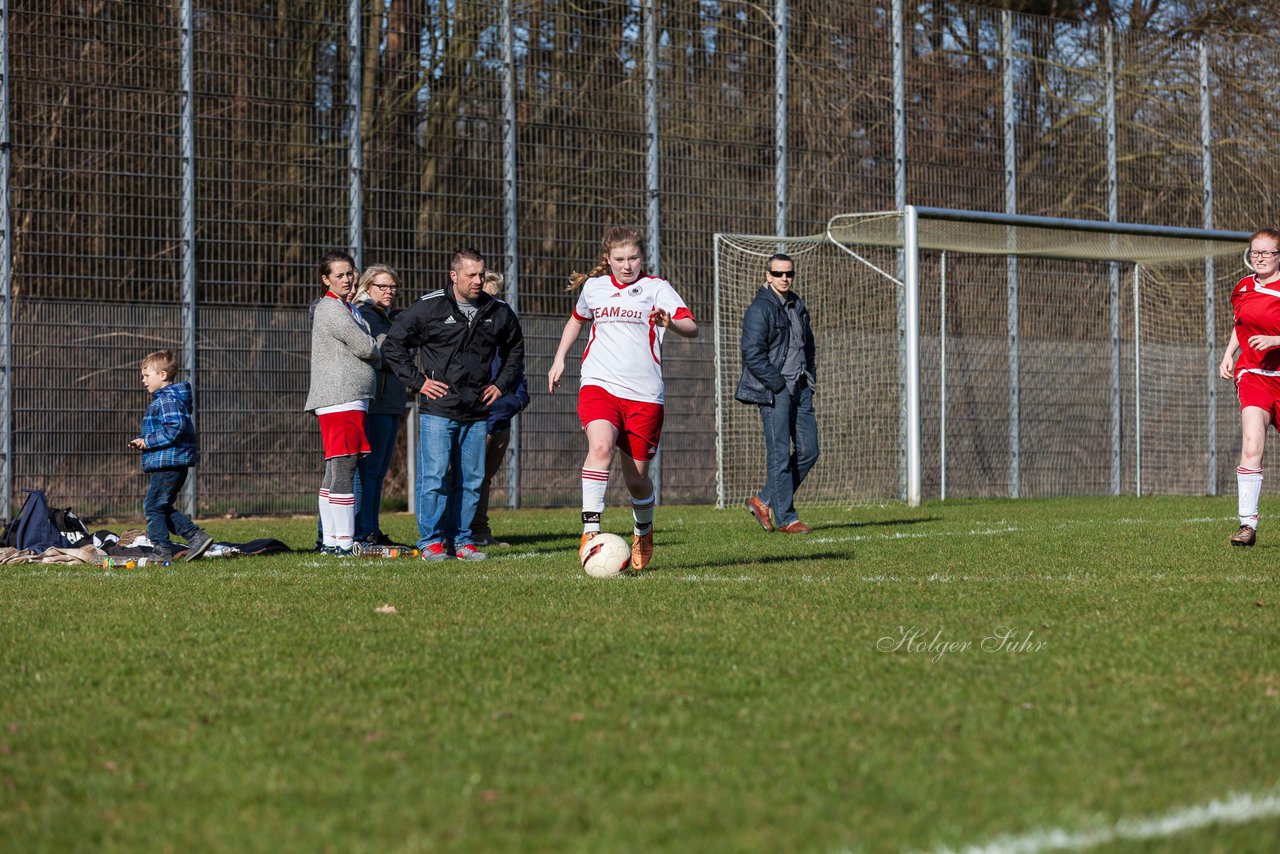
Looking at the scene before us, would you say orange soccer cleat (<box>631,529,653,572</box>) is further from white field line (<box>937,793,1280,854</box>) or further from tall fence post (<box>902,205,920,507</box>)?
tall fence post (<box>902,205,920,507</box>)

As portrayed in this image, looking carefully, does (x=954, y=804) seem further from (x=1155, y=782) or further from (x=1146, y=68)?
(x=1146, y=68)

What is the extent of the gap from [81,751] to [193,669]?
1077 mm

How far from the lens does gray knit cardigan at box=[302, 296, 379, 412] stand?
9.27 metres

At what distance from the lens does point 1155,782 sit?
3.28m

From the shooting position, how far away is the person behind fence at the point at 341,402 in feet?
30.4

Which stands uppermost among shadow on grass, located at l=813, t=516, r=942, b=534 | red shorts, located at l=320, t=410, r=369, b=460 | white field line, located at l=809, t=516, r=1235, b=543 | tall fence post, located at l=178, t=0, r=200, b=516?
tall fence post, located at l=178, t=0, r=200, b=516

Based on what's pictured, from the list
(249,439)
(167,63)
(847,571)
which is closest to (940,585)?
(847,571)

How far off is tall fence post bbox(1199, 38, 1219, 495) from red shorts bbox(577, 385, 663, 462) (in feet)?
44.6

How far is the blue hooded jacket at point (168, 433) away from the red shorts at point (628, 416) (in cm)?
252

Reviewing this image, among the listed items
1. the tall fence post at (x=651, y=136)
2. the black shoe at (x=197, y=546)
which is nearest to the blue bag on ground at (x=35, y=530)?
the black shoe at (x=197, y=546)

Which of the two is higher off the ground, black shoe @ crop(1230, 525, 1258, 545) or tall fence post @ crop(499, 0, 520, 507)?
tall fence post @ crop(499, 0, 520, 507)

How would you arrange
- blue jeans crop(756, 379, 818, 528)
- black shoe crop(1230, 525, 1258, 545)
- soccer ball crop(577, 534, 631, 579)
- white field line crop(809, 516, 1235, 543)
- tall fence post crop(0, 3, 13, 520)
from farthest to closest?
1. tall fence post crop(0, 3, 13, 520)
2. blue jeans crop(756, 379, 818, 528)
3. white field line crop(809, 516, 1235, 543)
4. black shoe crop(1230, 525, 1258, 545)
5. soccer ball crop(577, 534, 631, 579)

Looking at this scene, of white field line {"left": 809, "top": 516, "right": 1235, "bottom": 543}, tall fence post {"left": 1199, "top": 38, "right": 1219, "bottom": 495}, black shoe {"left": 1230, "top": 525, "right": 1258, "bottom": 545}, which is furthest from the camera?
tall fence post {"left": 1199, "top": 38, "right": 1219, "bottom": 495}

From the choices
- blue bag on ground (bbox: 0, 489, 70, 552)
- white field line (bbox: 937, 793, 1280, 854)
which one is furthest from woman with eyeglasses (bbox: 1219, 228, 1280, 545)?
blue bag on ground (bbox: 0, 489, 70, 552)
